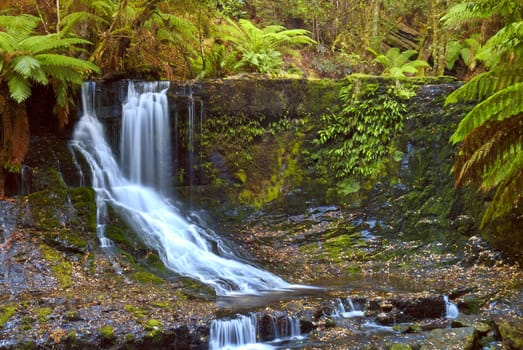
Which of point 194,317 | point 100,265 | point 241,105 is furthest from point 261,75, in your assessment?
point 194,317

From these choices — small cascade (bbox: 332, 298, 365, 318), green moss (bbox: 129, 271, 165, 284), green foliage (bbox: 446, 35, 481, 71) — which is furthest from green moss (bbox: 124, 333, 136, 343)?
green foliage (bbox: 446, 35, 481, 71)

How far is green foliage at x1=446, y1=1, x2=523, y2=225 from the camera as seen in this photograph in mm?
Answer: 3762

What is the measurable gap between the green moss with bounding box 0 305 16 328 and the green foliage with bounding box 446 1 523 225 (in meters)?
4.45

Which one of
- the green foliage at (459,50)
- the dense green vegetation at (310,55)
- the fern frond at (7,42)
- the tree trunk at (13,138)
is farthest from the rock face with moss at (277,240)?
the green foliage at (459,50)

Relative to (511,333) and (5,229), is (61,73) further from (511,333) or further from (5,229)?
(511,333)

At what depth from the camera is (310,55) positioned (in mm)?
14750

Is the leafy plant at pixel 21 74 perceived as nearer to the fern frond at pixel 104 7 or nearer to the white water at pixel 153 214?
the white water at pixel 153 214

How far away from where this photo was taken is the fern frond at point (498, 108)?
3.66 metres

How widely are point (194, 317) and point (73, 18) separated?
602cm

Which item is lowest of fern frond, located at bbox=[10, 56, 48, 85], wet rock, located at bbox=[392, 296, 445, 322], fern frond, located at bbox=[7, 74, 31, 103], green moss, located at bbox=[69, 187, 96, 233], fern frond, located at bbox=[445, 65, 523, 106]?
wet rock, located at bbox=[392, 296, 445, 322]

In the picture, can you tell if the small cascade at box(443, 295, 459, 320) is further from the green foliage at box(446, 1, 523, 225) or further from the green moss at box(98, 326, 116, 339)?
the green moss at box(98, 326, 116, 339)

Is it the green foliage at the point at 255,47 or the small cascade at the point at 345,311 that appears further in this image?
the green foliage at the point at 255,47

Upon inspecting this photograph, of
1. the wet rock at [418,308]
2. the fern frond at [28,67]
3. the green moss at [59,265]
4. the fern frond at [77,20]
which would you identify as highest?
the fern frond at [77,20]

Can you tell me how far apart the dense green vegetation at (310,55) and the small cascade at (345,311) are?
76.8 inches
